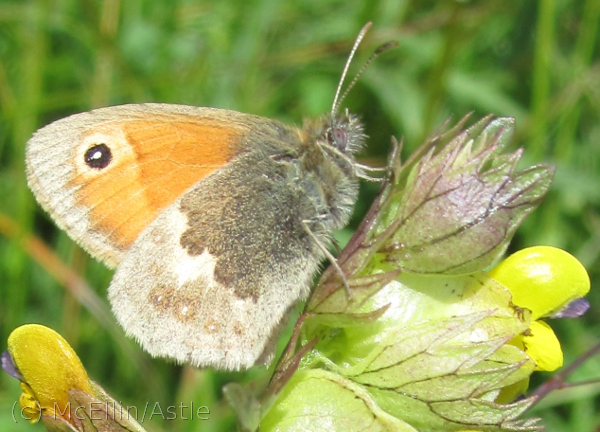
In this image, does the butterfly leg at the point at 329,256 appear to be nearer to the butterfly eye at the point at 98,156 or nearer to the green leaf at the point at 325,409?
the green leaf at the point at 325,409

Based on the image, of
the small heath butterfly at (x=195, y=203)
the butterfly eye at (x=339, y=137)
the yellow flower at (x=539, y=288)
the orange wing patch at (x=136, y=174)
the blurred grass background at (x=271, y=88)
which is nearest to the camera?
the yellow flower at (x=539, y=288)

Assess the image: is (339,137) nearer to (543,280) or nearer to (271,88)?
(543,280)

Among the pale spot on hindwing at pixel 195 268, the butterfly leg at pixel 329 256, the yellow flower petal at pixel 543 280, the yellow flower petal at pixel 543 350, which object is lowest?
the pale spot on hindwing at pixel 195 268

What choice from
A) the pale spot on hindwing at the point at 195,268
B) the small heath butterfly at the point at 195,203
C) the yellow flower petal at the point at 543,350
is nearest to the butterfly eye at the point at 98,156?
the small heath butterfly at the point at 195,203

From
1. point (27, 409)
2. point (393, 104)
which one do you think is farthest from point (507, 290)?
point (393, 104)

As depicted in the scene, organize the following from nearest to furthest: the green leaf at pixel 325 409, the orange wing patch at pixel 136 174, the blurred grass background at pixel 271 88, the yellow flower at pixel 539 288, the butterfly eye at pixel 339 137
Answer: the green leaf at pixel 325 409 → the yellow flower at pixel 539 288 → the orange wing patch at pixel 136 174 → the butterfly eye at pixel 339 137 → the blurred grass background at pixel 271 88

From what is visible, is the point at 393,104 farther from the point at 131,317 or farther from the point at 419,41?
the point at 131,317
